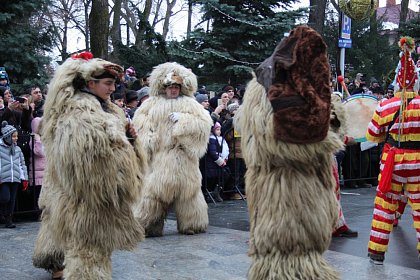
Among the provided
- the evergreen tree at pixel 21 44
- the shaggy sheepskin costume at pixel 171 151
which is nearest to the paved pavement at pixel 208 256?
the shaggy sheepskin costume at pixel 171 151

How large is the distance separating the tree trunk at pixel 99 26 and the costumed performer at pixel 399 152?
29.6 ft

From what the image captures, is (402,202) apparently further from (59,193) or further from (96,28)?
(96,28)

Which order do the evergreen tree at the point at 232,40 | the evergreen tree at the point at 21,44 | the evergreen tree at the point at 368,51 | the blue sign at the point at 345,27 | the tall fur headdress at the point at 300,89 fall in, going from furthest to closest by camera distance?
the evergreen tree at the point at 368,51 < the evergreen tree at the point at 232,40 < the blue sign at the point at 345,27 < the evergreen tree at the point at 21,44 < the tall fur headdress at the point at 300,89

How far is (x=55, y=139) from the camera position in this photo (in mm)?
4977

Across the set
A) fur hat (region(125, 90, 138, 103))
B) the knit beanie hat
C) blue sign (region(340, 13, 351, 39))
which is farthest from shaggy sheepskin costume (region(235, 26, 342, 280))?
blue sign (region(340, 13, 351, 39))

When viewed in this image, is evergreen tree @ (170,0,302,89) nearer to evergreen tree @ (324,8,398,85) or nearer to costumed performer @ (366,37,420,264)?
evergreen tree @ (324,8,398,85)

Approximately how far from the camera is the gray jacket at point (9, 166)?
8727mm

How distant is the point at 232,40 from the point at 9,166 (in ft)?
36.2

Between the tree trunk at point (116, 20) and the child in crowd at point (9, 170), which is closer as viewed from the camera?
the child in crowd at point (9, 170)

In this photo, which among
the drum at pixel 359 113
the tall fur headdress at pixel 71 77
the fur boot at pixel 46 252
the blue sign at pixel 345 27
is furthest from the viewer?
the blue sign at pixel 345 27

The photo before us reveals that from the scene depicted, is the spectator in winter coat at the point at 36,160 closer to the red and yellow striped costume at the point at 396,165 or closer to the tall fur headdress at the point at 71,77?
the tall fur headdress at the point at 71,77

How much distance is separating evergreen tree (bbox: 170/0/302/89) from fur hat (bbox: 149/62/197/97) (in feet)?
31.5

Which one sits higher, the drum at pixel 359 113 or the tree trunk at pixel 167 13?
the tree trunk at pixel 167 13

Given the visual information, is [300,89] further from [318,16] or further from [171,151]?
[318,16]
